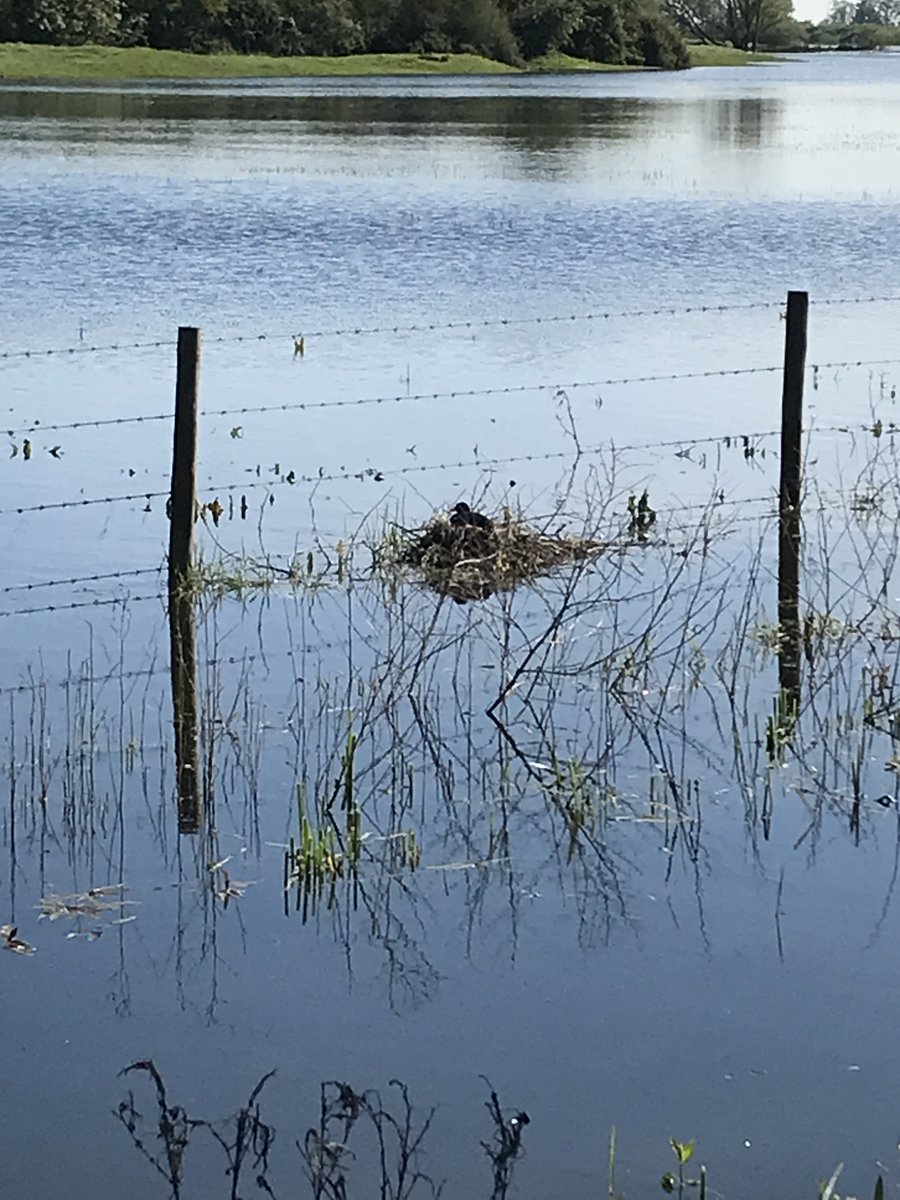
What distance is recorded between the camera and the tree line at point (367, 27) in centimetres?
9956

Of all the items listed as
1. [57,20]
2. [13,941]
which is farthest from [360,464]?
[57,20]

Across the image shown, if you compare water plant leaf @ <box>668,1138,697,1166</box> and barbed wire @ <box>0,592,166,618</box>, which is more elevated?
barbed wire @ <box>0,592,166,618</box>

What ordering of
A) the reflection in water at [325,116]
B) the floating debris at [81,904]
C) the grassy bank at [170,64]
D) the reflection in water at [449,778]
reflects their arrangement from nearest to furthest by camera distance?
the reflection in water at [449,778], the floating debris at [81,904], the reflection in water at [325,116], the grassy bank at [170,64]

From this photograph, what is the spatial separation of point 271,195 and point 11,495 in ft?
76.5

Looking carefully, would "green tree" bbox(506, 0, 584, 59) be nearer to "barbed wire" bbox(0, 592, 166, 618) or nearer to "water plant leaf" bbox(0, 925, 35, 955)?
"barbed wire" bbox(0, 592, 166, 618)

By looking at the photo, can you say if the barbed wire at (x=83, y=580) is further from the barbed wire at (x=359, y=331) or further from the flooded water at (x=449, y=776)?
the barbed wire at (x=359, y=331)

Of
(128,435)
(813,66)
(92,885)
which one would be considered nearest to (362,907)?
(92,885)

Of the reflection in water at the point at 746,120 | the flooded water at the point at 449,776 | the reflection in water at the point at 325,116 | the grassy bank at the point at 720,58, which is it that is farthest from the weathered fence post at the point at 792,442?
the grassy bank at the point at 720,58

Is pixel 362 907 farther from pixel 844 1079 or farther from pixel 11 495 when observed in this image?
pixel 11 495

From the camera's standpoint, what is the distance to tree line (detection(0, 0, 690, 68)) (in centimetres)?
9956

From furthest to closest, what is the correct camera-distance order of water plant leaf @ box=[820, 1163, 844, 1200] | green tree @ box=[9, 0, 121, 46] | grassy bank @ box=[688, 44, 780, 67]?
1. grassy bank @ box=[688, 44, 780, 67]
2. green tree @ box=[9, 0, 121, 46]
3. water plant leaf @ box=[820, 1163, 844, 1200]

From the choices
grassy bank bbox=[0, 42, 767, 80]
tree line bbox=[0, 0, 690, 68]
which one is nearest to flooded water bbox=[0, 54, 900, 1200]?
grassy bank bbox=[0, 42, 767, 80]

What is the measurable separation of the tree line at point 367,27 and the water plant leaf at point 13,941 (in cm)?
9637

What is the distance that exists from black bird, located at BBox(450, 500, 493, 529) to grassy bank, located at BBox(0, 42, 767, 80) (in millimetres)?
80522
